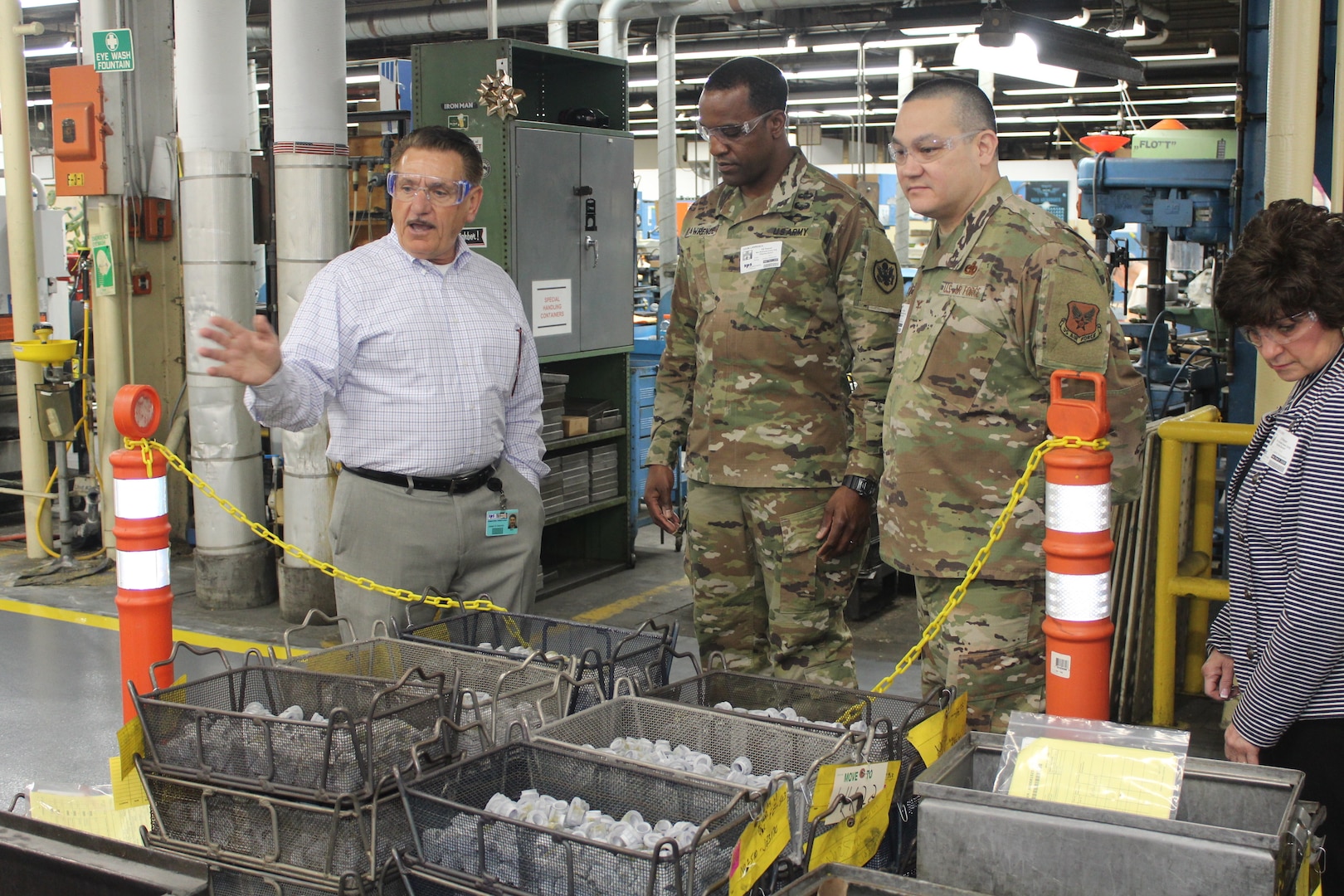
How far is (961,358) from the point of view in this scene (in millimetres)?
2600

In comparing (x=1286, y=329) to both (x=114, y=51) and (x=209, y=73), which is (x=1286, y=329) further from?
(x=114, y=51)

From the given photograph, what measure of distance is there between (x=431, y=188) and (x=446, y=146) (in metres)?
0.11

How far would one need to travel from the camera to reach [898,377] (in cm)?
274

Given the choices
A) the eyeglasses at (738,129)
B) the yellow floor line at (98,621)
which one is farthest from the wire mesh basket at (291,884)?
the yellow floor line at (98,621)

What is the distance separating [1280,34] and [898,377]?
1657mm

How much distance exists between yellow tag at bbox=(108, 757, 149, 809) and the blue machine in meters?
5.90

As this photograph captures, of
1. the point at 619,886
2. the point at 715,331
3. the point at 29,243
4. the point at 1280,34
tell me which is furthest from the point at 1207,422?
the point at 29,243

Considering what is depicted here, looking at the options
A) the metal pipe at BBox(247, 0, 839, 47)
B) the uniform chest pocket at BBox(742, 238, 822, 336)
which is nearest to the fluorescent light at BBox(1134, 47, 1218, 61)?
the metal pipe at BBox(247, 0, 839, 47)

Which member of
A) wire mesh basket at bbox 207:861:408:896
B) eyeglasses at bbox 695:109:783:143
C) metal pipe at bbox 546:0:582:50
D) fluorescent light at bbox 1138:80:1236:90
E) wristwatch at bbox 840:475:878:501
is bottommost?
wire mesh basket at bbox 207:861:408:896

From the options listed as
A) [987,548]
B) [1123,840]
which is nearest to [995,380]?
[987,548]

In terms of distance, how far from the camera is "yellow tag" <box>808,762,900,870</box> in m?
1.63

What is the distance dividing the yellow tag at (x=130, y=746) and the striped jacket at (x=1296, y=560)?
1841 mm

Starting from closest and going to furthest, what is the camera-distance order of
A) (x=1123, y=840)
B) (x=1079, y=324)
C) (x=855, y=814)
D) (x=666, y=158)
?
1. (x=1123, y=840)
2. (x=855, y=814)
3. (x=1079, y=324)
4. (x=666, y=158)

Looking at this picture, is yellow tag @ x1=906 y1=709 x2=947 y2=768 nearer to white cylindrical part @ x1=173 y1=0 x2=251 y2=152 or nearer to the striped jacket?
the striped jacket
